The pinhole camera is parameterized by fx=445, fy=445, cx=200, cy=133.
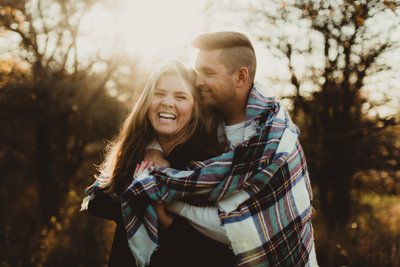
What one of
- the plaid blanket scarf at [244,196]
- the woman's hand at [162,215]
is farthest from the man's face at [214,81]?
the woman's hand at [162,215]

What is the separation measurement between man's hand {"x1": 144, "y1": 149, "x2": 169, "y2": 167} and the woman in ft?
0.10

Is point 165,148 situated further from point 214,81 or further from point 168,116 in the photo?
point 214,81

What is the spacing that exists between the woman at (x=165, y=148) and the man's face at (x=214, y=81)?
135mm

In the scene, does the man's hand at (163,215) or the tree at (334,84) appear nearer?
the man's hand at (163,215)

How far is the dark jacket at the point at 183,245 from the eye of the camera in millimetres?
2350

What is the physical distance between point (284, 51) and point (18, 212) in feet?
17.2

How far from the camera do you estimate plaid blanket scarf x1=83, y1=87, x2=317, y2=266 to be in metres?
2.26

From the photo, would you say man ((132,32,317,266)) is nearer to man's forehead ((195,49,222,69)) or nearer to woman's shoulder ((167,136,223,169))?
woman's shoulder ((167,136,223,169))

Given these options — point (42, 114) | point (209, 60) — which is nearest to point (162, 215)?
point (209, 60)

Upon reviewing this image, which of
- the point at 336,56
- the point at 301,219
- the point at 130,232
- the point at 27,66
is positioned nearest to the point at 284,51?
the point at 336,56

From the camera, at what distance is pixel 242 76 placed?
3.00 m

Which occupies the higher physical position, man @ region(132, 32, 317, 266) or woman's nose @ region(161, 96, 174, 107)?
woman's nose @ region(161, 96, 174, 107)

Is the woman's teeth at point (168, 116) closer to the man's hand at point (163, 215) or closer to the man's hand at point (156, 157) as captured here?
the man's hand at point (156, 157)

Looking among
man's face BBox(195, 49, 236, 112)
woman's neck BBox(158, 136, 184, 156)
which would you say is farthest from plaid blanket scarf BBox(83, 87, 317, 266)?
man's face BBox(195, 49, 236, 112)
